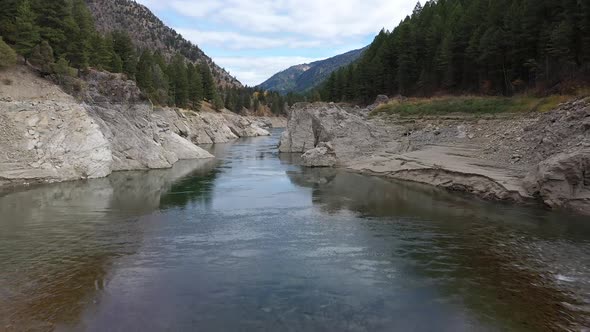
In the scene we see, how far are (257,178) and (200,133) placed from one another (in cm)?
4307

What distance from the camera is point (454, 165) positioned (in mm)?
27266

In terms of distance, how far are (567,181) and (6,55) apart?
36.3 meters

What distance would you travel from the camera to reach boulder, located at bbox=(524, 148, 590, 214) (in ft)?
61.6

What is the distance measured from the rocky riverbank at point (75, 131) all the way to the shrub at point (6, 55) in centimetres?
81

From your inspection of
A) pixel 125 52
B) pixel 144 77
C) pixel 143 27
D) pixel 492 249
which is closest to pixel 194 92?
pixel 144 77

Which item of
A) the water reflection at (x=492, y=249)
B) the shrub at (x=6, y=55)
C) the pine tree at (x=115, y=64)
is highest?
the pine tree at (x=115, y=64)

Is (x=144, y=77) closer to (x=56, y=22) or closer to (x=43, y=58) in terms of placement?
(x=56, y=22)

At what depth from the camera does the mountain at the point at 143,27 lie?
16700cm

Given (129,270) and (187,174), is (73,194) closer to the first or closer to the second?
(187,174)

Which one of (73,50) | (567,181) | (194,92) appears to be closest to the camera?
(567,181)

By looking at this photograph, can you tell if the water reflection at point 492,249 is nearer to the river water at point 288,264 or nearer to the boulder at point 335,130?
the river water at point 288,264

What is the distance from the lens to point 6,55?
103 ft

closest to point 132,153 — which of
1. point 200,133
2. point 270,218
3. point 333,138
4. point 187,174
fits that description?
point 187,174

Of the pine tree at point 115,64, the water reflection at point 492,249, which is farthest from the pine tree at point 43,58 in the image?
the water reflection at point 492,249
